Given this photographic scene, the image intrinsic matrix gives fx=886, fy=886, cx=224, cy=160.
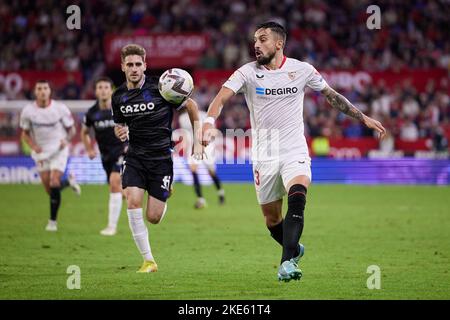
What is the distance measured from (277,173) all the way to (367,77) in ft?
76.1

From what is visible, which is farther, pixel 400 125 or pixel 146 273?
pixel 400 125

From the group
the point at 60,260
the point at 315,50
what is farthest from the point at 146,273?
the point at 315,50

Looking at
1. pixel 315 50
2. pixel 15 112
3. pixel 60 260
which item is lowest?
pixel 60 260

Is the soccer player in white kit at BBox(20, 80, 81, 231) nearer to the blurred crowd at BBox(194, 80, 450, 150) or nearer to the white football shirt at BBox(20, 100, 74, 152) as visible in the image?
the white football shirt at BBox(20, 100, 74, 152)

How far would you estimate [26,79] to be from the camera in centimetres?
3216

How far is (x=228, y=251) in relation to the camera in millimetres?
13078

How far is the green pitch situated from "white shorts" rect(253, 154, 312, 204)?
992mm

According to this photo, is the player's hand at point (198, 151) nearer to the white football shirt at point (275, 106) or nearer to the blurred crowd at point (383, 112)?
the white football shirt at point (275, 106)

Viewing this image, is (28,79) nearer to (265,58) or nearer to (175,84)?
(175,84)

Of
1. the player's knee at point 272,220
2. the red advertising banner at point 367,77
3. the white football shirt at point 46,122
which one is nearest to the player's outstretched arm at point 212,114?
the player's knee at point 272,220

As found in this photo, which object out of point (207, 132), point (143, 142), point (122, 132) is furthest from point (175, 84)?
point (207, 132)
